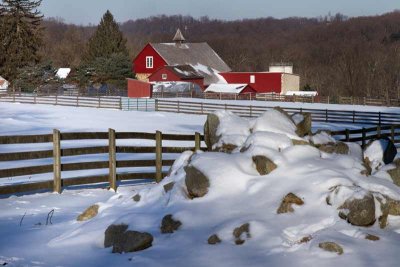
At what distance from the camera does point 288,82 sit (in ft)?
287

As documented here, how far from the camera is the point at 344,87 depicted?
11075 cm

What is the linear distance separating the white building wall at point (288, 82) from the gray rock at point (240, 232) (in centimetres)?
7850

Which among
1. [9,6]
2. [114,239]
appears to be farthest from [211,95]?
[114,239]

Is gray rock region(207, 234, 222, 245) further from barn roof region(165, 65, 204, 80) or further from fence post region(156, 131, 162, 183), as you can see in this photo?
barn roof region(165, 65, 204, 80)

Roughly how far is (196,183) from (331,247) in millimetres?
2423

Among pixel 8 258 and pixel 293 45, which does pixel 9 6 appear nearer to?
pixel 8 258

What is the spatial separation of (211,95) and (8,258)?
68.7m

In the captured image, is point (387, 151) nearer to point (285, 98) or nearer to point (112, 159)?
point (112, 159)

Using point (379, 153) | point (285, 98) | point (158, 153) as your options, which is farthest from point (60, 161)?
point (285, 98)

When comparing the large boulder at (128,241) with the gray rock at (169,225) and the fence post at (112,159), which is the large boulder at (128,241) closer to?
the gray rock at (169,225)

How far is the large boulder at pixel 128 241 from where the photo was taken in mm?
7285

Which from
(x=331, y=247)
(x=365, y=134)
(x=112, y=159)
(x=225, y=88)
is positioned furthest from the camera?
(x=225, y=88)

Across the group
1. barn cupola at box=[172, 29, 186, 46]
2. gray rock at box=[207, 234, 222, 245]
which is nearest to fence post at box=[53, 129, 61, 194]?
gray rock at box=[207, 234, 222, 245]

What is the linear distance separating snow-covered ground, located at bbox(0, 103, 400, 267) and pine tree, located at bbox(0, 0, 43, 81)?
7167 centimetres
